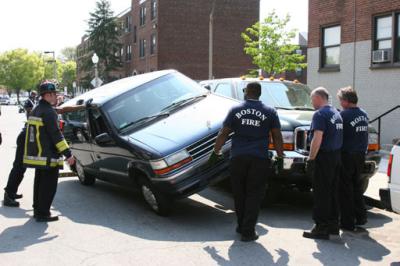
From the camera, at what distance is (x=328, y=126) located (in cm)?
602

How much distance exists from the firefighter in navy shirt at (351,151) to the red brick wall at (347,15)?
1006cm

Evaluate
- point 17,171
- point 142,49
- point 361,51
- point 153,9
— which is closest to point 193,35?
point 153,9

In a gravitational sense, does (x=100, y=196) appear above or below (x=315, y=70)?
below

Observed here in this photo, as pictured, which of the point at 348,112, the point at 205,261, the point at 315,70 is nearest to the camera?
the point at 205,261

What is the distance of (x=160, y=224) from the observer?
6.75 m

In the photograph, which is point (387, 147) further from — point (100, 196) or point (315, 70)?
point (100, 196)

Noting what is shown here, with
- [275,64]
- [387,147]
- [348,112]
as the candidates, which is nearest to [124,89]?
[348,112]

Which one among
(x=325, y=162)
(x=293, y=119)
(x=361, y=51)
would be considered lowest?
(x=325, y=162)

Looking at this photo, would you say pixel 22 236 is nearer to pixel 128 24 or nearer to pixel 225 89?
pixel 225 89

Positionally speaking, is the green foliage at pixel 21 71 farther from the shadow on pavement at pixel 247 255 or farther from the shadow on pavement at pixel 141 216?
the shadow on pavement at pixel 247 255

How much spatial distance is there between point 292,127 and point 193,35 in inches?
1439

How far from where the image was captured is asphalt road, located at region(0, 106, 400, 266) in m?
5.36

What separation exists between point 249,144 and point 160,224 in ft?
5.63

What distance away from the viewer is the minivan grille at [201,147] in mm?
6699
